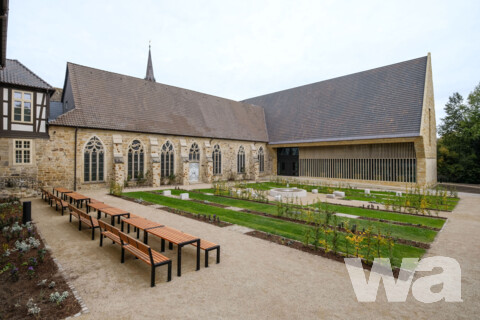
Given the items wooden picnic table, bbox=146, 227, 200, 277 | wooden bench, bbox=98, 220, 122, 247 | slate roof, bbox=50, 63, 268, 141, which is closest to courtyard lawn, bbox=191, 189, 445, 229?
wooden picnic table, bbox=146, 227, 200, 277

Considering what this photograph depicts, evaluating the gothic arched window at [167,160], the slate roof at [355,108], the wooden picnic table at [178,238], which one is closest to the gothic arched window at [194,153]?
the gothic arched window at [167,160]

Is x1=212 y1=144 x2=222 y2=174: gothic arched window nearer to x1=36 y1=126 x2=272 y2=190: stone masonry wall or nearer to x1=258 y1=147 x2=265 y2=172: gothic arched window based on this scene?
x1=36 y1=126 x2=272 y2=190: stone masonry wall

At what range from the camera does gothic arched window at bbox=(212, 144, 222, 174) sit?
25094 mm

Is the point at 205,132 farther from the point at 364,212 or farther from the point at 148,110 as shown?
the point at 364,212

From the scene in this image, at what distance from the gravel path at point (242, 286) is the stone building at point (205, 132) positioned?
36.7ft

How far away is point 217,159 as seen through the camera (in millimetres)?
25281

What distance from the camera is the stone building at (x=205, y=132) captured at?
1541 cm

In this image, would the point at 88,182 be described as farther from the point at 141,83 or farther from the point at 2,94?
the point at 141,83

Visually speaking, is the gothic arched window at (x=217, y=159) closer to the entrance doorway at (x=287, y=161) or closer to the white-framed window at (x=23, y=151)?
the entrance doorway at (x=287, y=161)

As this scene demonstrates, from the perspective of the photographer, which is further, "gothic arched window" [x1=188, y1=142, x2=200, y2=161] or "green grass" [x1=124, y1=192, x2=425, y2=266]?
"gothic arched window" [x1=188, y1=142, x2=200, y2=161]

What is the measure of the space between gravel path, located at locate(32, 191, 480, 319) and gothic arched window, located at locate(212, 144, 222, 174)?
17.8 meters

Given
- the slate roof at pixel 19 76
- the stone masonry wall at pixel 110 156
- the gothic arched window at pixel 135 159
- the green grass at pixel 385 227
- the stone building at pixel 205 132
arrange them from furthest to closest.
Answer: the gothic arched window at pixel 135 159 → the stone masonry wall at pixel 110 156 → the stone building at pixel 205 132 → the slate roof at pixel 19 76 → the green grass at pixel 385 227

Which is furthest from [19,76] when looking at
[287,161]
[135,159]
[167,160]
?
[287,161]

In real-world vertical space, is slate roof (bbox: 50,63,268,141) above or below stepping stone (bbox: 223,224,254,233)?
above
